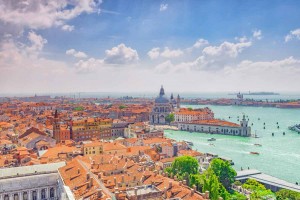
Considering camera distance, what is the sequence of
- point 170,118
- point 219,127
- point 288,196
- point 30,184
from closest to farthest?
point 30,184 < point 288,196 < point 219,127 < point 170,118

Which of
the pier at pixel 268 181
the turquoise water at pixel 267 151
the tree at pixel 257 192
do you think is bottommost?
the turquoise water at pixel 267 151

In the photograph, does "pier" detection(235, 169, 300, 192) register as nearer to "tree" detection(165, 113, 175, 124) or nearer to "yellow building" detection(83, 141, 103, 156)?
"yellow building" detection(83, 141, 103, 156)

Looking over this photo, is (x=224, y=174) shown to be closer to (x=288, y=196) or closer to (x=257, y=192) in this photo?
(x=257, y=192)

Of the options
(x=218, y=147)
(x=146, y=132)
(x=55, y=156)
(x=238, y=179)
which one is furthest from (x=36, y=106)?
(x=238, y=179)

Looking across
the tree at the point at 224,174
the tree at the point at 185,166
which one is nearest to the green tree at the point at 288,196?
the tree at the point at 224,174

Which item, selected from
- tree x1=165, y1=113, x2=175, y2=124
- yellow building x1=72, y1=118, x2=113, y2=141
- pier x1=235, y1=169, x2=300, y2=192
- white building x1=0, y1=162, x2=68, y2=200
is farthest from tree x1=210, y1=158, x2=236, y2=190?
tree x1=165, y1=113, x2=175, y2=124

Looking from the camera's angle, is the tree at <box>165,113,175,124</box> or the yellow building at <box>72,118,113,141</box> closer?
the yellow building at <box>72,118,113,141</box>

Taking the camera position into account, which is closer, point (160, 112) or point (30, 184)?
point (30, 184)

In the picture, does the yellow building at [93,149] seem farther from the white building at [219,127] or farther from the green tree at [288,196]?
the white building at [219,127]

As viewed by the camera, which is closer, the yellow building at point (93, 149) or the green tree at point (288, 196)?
the green tree at point (288, 196)

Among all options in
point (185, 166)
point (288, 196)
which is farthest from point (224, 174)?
point (288, 196)

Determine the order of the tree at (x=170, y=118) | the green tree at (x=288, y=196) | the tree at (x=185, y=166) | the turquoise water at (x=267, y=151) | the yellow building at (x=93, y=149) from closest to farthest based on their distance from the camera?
the green tree at (x=288, y=196)
the tree at (x=185, y=166)
the yellow building at (x=93, y=149)
the turquoise water at (x=267, y=151)
the tree at (x=170, y=118)
